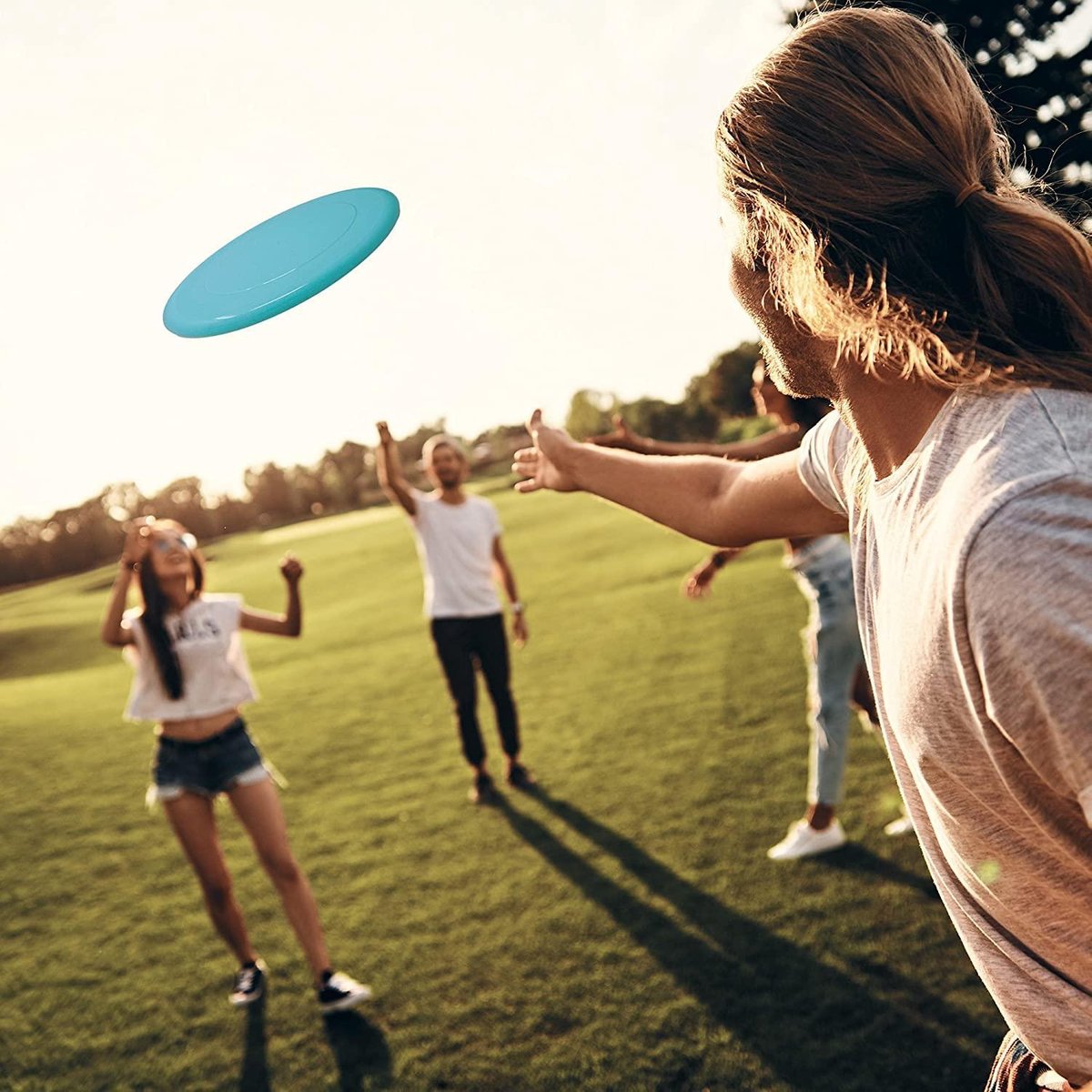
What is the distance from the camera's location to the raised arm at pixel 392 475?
20.1ft

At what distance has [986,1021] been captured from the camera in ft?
11.3

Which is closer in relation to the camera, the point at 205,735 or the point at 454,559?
the point at 205,735

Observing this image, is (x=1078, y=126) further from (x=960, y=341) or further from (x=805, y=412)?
(x=960, y=341)

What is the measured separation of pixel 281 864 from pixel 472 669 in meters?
2.70

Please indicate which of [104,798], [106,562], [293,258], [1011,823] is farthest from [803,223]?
[106,562]

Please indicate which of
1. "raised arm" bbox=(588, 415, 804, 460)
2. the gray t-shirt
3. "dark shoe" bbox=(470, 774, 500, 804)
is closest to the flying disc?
the gray t-shirt

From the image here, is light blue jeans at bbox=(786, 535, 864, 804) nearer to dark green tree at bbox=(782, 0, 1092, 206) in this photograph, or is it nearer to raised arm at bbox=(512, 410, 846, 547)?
raised arm at bbox=(512, 410, 846, 547)

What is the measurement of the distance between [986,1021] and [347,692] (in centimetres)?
901

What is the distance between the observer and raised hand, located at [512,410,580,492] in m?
2.21

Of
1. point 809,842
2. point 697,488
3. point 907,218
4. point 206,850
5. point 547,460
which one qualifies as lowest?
point 809,842

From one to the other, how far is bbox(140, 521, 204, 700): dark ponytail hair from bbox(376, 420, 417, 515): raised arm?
1841mm

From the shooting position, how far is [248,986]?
446cm

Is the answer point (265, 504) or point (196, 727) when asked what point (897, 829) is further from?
point (265, 504)

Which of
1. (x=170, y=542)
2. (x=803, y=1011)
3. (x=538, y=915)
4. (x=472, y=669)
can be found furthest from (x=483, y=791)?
(x=803, y=1011)
